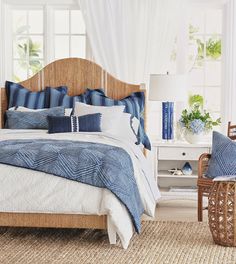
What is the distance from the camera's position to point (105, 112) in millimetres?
6145

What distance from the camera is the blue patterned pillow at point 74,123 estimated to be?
5887 millimetres

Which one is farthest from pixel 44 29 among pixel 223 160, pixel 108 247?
pixel 108 247

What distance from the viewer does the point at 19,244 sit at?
4.67m

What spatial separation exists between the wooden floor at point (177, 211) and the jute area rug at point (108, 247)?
21.2 inches

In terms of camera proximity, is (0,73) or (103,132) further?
(0,73)

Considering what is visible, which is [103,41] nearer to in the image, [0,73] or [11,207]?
[0,73]

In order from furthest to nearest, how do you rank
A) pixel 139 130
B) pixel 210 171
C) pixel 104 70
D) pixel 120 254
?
1. pixel 104 70
2. pixel 139 130
3. pixel 210 171
4. pixel 120 254

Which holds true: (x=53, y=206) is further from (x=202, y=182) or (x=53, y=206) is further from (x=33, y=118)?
(x=33, y=118)

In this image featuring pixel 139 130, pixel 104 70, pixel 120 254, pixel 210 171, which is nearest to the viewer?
pixel 120 254

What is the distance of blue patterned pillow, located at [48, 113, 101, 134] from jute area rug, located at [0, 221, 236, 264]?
1061 mm

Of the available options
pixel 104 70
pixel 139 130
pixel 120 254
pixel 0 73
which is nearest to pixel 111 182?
pixel 120 254

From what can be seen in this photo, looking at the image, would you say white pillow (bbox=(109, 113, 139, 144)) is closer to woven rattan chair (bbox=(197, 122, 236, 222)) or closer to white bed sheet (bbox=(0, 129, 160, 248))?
woven rattan chair (bbox=(197, 122, 236, 222))

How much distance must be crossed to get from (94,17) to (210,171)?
2.28 metres

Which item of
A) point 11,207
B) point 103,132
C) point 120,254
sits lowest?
point 120,254
